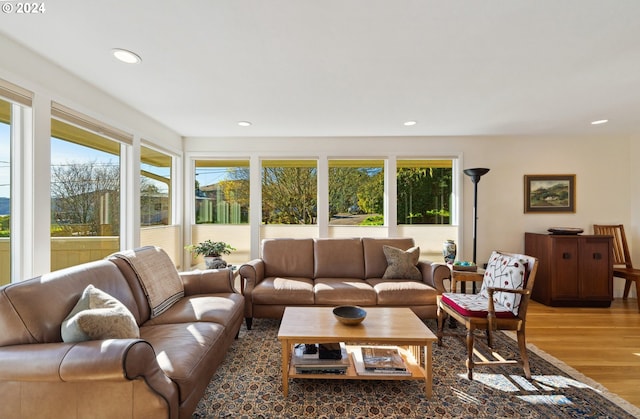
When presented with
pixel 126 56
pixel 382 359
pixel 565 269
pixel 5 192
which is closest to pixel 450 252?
pixel 565 269

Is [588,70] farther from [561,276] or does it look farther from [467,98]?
[561,276]

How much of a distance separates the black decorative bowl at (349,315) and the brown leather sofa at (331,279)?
73 centimetres

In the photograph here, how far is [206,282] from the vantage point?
2.70 m

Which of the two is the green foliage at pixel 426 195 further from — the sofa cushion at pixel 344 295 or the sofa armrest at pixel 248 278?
the sofa armrest at pixel 248 278

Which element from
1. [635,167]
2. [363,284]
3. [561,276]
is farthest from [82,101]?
[635,167]

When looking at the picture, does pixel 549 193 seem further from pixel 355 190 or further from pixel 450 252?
pixel 355 190

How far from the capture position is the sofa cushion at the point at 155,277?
7.14 ft

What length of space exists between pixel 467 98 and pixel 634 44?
1.10m

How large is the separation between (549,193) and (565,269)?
115cm

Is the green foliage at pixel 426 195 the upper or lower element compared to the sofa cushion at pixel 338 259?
upper

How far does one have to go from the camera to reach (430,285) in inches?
120

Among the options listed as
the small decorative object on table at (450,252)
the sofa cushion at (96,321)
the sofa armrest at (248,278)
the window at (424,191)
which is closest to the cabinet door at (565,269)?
the small decorative object on table at (450,252)

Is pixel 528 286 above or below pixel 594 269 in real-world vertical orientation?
above

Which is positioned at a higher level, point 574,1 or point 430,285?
point 574,1
